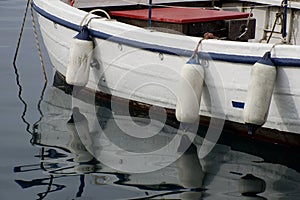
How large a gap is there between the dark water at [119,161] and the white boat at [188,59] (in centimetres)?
33

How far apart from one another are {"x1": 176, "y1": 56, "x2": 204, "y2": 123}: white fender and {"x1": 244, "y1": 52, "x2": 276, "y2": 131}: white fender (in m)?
0.61

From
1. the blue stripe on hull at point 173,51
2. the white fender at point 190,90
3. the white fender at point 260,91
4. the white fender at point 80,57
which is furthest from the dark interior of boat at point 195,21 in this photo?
the white fender at point 260,91

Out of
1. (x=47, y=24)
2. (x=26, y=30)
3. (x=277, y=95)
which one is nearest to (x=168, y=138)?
(x=277, y=95)

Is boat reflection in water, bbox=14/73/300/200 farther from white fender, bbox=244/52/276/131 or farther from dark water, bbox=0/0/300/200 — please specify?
white fender, bbox=244/52/276/131

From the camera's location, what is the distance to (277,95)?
759cm

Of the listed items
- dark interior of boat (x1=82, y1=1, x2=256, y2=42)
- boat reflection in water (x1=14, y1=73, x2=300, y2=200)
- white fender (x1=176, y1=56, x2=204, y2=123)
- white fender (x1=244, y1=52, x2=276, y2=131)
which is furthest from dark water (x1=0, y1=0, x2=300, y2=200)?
dark interior of boat (x1=82, y1=1, x2=256, y2=42)

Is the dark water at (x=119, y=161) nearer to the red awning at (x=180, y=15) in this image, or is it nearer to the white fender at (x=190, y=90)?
the white fender at (x=190, y=90)

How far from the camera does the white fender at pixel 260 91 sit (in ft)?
24.2

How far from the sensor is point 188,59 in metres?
8.12

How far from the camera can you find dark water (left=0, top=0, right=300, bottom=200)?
7.03m

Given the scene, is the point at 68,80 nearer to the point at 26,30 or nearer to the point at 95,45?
the point at 95,45

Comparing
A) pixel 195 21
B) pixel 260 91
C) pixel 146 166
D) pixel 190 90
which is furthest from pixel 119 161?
pixel 195 21

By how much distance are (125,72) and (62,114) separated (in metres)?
1.15

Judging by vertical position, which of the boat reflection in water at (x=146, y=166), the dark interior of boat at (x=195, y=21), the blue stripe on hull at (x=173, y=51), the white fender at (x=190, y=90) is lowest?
the boat reflection in water at (x=146, y=166)
